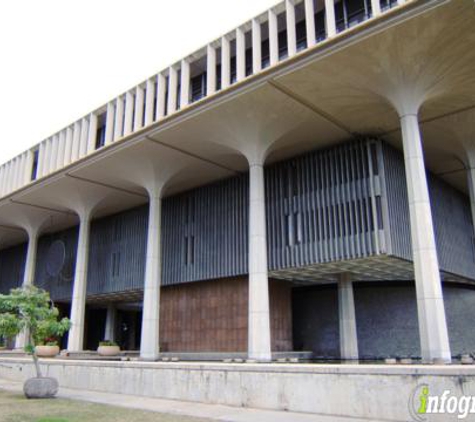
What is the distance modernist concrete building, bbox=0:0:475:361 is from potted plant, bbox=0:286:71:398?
326 inches

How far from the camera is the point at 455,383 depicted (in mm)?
8500

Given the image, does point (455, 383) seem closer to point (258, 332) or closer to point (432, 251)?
point (432, 251)

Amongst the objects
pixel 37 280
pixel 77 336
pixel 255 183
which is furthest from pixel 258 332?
pixel 37 280

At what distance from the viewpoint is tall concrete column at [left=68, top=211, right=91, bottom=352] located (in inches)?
1172

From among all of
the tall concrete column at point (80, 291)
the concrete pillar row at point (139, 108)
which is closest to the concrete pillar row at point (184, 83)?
the concrete pillar row at point (139, 108)

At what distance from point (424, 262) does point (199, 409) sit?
9393mm

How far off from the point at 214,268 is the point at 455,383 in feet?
58.2

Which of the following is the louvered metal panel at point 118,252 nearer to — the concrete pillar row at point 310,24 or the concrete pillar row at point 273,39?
the concrete pillar row at point 273,39

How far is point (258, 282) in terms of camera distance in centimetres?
2022

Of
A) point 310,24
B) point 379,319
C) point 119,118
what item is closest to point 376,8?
point 310,24

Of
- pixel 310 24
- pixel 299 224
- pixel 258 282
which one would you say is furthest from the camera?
pixel 299 224

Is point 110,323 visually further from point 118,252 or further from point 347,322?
point 347,322

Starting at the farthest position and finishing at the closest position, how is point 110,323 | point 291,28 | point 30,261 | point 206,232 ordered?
point 110,323 → point 30,261 → point 206,232 → point 291,28

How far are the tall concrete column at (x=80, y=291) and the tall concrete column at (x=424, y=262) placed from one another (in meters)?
20.6
